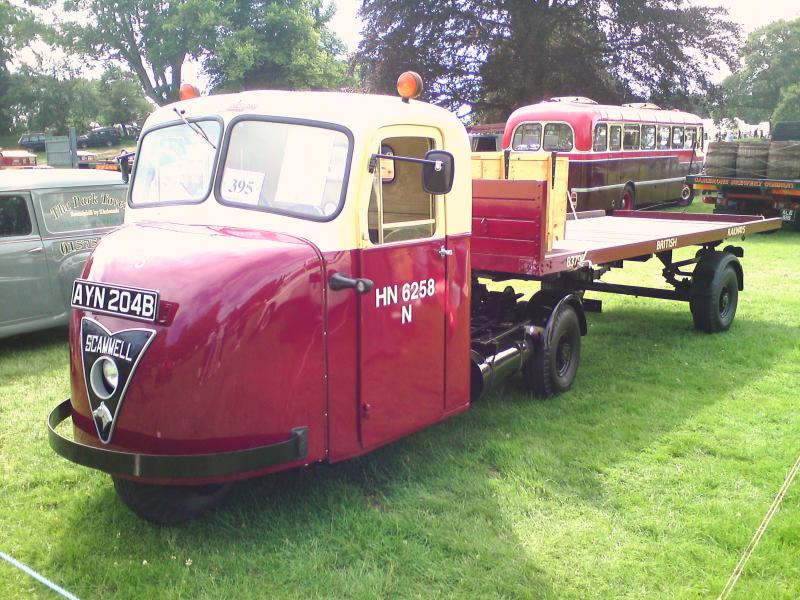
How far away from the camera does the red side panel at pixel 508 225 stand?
5523 mm

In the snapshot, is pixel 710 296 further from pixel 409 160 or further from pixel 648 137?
pixel 648 137

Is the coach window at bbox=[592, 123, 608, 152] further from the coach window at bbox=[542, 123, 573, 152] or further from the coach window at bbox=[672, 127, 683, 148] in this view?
the coach window at bbox=[672, 127, 683, 148]

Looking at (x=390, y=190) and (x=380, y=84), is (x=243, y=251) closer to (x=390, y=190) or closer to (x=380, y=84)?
(x=390, y=190)

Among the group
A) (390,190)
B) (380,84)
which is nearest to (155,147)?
(390,190)

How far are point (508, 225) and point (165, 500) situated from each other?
311 centimetres

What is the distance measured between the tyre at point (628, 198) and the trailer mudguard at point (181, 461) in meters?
15.6

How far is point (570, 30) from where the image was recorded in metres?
25.7

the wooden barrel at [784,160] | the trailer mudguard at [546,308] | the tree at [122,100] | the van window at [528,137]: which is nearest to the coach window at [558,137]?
the van window at [528,137]

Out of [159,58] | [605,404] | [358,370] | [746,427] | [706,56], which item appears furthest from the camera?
[159,58]

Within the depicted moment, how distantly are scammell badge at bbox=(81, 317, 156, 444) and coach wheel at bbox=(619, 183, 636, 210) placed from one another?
1593 cm

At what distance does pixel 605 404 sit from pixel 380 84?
70.4ft

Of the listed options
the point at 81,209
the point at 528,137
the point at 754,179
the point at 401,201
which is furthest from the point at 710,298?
the point at 528,137

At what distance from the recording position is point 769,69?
6675 cm

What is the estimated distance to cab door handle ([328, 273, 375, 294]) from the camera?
12.4 feet
